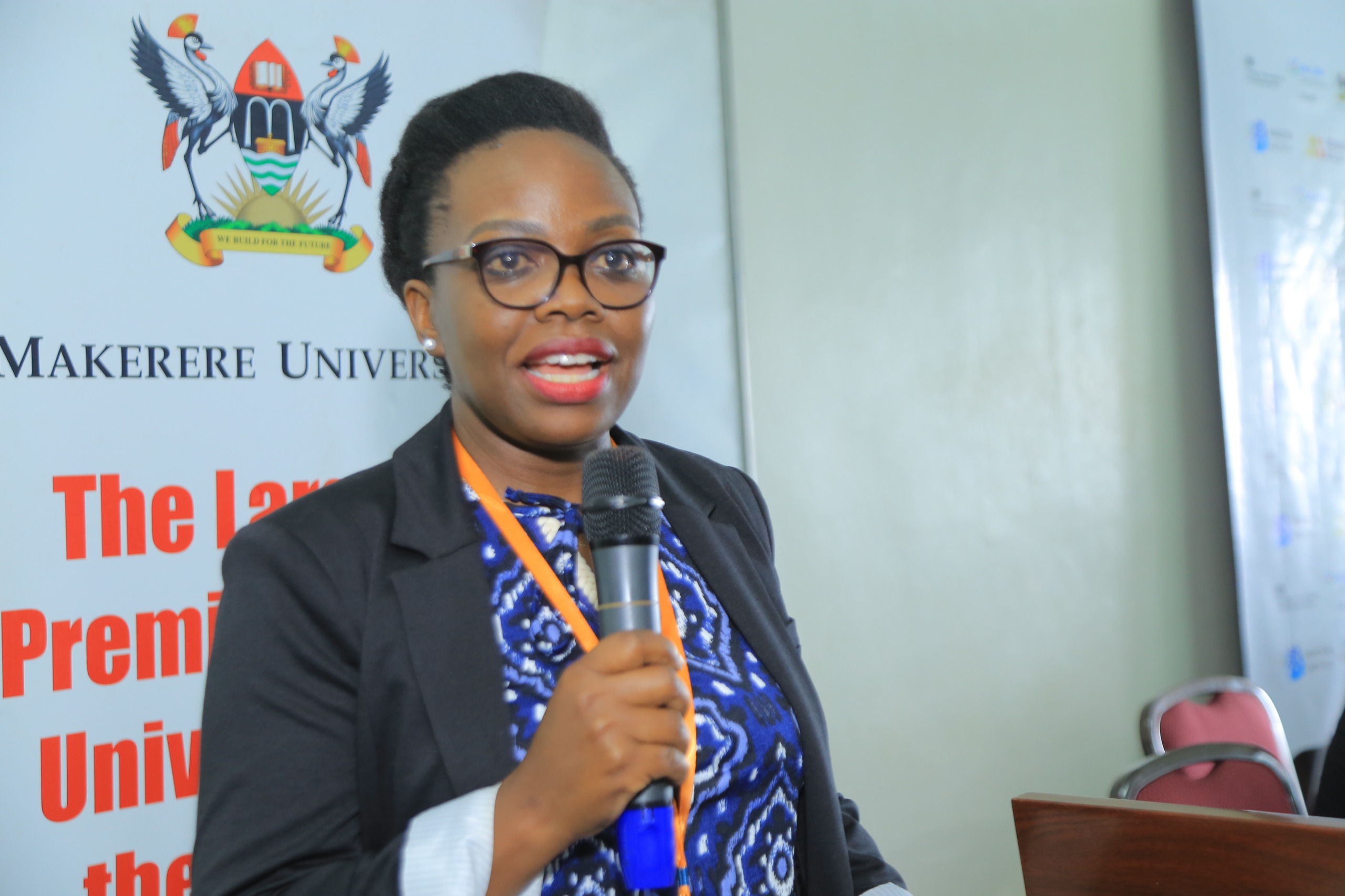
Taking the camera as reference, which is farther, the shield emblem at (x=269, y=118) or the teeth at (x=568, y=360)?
the shield emblem at (x=269, y=118)

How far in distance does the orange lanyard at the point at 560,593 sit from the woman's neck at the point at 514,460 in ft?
0.05

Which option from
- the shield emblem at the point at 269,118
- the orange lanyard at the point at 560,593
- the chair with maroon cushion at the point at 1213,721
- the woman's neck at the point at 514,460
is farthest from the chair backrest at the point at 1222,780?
the shield emblem at the point at 269,118

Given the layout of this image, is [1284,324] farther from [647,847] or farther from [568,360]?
[647,847]

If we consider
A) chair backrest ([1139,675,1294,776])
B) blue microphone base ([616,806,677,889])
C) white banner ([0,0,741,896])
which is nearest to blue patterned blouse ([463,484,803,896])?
blue microphone base ([616,806,677,889])

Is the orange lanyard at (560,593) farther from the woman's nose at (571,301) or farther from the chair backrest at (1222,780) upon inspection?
the chair backrest at (1222,780)

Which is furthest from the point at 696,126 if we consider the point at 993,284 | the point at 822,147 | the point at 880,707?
the point at 880,707

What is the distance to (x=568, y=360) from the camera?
3.98 ft

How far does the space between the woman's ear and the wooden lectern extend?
908 millimetres

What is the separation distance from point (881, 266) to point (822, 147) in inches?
14.5

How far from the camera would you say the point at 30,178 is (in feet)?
5.42

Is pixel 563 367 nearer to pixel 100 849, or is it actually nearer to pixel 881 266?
pixel 100 849

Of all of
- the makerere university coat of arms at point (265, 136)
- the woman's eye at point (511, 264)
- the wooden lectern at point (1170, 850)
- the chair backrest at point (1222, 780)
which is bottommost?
the chair backrest at point (1222, 780)

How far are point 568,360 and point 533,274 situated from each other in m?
0.11

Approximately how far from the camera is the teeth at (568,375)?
1.21 meters
